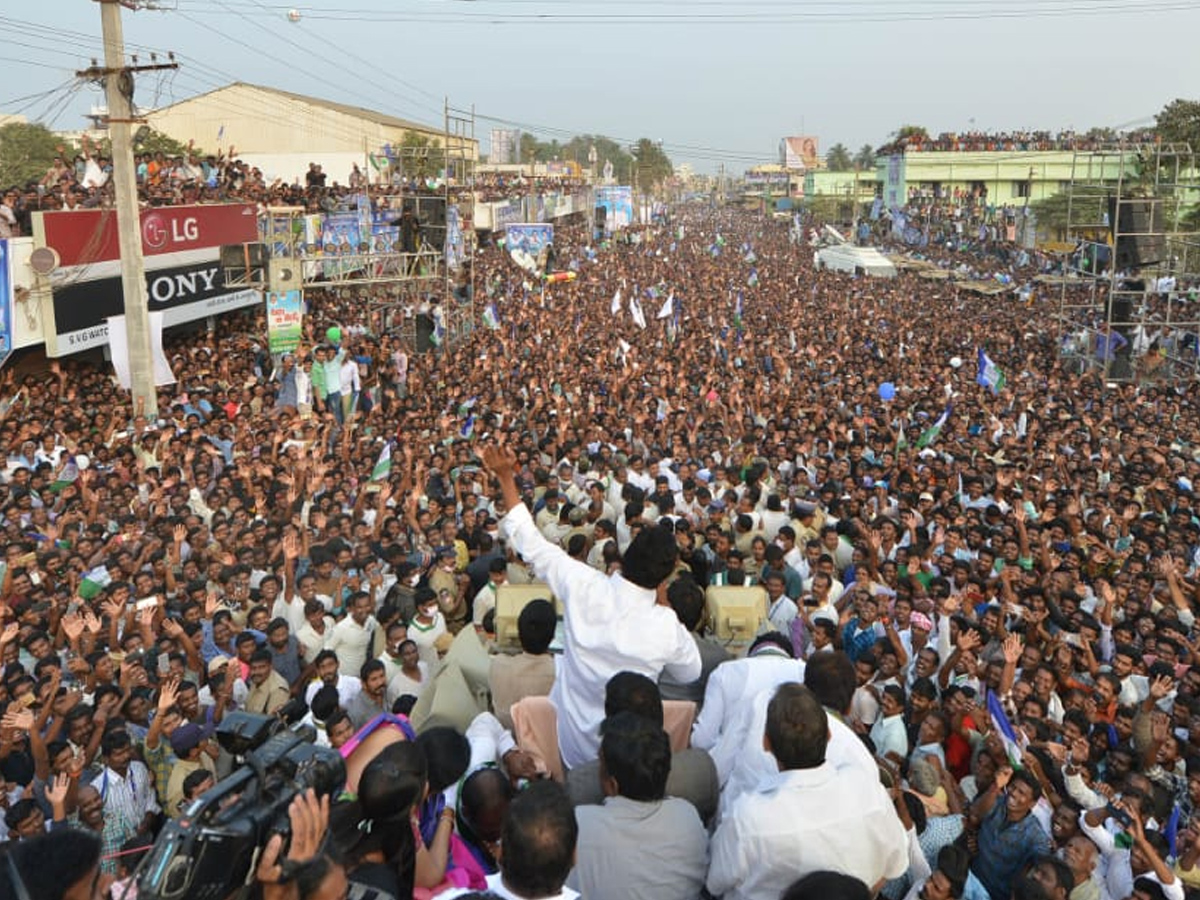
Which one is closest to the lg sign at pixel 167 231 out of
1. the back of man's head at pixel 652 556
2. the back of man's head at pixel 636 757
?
the back of man's head at pixel 652 556

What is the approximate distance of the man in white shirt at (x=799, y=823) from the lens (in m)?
2.48

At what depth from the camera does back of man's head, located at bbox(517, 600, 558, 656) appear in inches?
138

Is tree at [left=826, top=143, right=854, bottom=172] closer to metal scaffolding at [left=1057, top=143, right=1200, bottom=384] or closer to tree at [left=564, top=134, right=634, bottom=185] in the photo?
tree at [left=564, top=134, right=634, bottom=185]

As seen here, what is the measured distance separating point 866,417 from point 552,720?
8711 millimetres

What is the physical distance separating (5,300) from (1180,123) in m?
28.8

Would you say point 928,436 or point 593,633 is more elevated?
point 593,633

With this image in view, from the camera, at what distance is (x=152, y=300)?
14.3 metres

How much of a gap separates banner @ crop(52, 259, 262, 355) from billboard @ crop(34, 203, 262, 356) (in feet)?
0.03

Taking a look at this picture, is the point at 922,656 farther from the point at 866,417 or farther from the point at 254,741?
the point at 866,417

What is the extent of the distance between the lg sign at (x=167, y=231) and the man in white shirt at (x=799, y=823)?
1372cm

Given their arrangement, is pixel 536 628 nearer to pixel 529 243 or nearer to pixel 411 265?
pixel 411 265

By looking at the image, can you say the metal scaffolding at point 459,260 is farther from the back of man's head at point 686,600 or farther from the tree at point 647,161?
the tree at point 647,161

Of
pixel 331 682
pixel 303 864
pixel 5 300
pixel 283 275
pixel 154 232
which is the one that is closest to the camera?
pixel 303 864

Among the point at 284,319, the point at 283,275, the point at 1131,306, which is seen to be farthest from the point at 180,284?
the point at 1131,306
